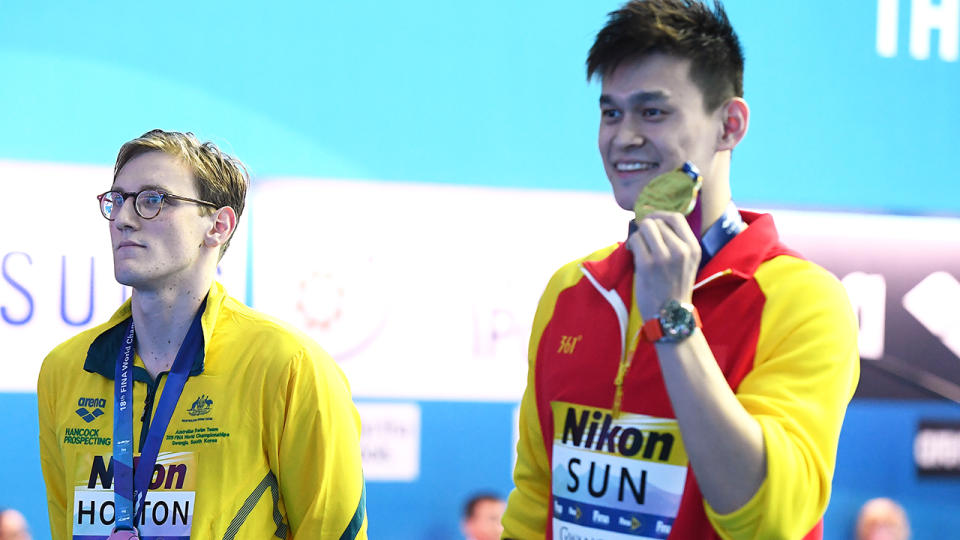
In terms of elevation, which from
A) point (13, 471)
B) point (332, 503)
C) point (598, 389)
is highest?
point (598, 389)

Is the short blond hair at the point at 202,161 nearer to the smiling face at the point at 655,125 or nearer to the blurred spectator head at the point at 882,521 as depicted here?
the smiling face at the point at 655,125

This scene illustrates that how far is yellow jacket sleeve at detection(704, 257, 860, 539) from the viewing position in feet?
4.06

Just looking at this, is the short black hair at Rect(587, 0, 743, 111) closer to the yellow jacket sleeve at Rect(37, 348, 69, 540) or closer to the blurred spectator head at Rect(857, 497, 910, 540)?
the yellow jacket sleeve at Rect(37, 348, 69, 540)

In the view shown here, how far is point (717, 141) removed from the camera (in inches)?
57.6

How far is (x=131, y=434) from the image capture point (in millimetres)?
2020

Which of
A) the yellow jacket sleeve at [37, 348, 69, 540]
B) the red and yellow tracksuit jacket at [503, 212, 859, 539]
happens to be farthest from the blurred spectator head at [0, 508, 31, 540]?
the red and yellow tracksuit jacket at [503, 212, 859, 539]

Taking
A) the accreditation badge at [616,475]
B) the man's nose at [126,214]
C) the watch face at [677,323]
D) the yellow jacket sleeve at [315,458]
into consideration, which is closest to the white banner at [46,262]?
the man's nose at [126,214]

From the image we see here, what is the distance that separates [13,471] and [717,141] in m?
2.96

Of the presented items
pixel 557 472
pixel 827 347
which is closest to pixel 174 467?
pixel 557 472

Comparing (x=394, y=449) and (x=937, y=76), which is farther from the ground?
(x=937, y=76)

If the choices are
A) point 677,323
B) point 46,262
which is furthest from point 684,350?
point 46,262

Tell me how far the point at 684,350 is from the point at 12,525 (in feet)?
9.91

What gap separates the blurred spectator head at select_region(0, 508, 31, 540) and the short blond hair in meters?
1.78

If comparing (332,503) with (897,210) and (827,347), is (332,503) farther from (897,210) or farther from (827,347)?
(897,210)
